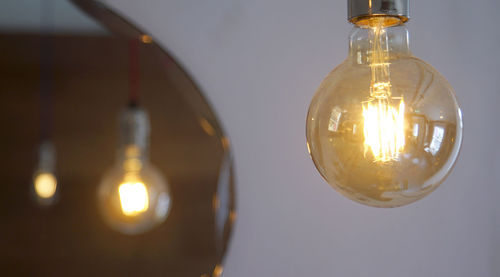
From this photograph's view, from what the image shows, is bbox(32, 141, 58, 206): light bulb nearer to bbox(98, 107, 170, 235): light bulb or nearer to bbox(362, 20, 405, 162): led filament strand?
bbox(98, 107, 170, 235): light bulb

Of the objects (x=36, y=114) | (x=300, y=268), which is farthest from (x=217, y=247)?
(x=36, y=114)

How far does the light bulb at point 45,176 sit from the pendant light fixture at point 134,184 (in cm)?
15

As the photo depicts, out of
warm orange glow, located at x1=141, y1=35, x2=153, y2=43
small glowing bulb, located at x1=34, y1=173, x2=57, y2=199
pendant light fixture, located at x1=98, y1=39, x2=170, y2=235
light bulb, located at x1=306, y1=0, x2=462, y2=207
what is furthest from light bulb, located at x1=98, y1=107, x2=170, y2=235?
light bulb, located at x1=306, y1=0, x2=462, y2=207

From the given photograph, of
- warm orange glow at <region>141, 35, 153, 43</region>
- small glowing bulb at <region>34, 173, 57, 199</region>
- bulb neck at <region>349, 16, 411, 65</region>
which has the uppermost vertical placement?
warm orange glow at <region>141, 35, 153, 43</region>

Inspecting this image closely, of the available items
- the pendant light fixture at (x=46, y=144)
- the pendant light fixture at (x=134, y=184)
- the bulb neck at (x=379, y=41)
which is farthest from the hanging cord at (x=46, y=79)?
the bulb neck at (x=379, y=41)

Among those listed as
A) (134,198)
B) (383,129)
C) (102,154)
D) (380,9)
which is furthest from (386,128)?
(102,154)

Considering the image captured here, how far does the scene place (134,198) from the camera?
102 centimetres

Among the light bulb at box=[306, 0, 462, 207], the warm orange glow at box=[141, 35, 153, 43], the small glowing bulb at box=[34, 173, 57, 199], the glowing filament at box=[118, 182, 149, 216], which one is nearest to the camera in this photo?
the light bulb at box=[306, 0, 462, 207]

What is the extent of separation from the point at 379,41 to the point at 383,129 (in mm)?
102

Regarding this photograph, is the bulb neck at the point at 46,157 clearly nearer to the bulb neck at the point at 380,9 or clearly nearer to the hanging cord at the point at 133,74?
the hanging cord at the point at 133,74

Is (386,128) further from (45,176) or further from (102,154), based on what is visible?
(45,176)

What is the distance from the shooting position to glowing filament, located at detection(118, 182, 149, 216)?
1.02 meters

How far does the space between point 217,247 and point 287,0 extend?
0.46 m

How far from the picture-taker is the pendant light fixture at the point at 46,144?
118 cm
